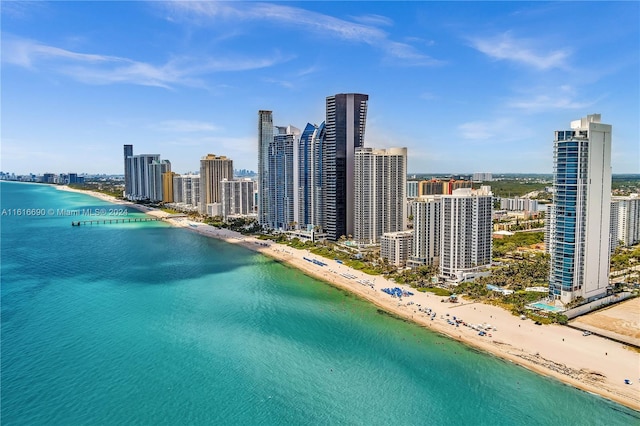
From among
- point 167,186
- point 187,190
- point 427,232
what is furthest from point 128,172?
point 427,232

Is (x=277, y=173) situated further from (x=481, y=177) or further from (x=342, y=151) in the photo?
(x=481, y=177)

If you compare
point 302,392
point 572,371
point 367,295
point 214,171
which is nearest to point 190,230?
point 214,171

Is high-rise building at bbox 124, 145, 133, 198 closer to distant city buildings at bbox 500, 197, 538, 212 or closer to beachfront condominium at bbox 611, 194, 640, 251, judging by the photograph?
distant city buildings at bbox 500, 197, 538, 212

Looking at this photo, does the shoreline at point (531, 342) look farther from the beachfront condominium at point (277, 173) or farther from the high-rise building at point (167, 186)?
the high-rise building at point (167, 186)

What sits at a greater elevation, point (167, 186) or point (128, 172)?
point (128, 172)

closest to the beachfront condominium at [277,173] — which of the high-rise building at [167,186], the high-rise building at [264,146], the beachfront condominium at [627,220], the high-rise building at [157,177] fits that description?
the high-rise building at [264,146]

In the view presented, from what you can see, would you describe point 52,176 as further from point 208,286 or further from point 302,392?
point 302,392
